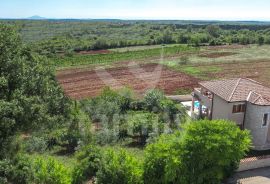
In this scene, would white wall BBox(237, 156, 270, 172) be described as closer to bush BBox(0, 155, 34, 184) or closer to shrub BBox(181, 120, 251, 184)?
shrub BBox(181, 120, 251, 184)

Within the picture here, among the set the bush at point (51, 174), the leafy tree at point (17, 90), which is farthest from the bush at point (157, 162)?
the leafy tree at point (17, 90)

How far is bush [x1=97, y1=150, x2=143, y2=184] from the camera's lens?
1452 centimetres

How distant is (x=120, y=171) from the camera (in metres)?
14.5

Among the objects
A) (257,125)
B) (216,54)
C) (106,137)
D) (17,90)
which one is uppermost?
(17,90)

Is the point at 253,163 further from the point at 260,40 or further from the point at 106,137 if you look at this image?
the point at 260,40

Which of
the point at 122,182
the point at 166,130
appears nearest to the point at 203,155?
the point at 122,182

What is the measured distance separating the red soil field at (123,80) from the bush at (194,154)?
71.4 ft

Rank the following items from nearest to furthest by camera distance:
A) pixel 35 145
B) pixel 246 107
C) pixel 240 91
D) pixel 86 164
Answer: pixel 86 164, pixel 35 145, pixel 246 107, pixel 240 91

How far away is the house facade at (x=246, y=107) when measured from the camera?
69.3 feet

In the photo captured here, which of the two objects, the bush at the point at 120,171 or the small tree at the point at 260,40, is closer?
the bush at the point at 120,171

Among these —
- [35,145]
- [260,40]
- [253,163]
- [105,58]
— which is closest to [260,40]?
[260,40]

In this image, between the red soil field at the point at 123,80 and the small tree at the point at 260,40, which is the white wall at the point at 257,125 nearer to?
the red soil field at the point at 123,80

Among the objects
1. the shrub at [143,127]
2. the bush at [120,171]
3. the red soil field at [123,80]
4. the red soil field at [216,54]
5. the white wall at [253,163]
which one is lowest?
the red soil field at [123,80]

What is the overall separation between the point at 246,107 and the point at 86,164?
35.5 ft
